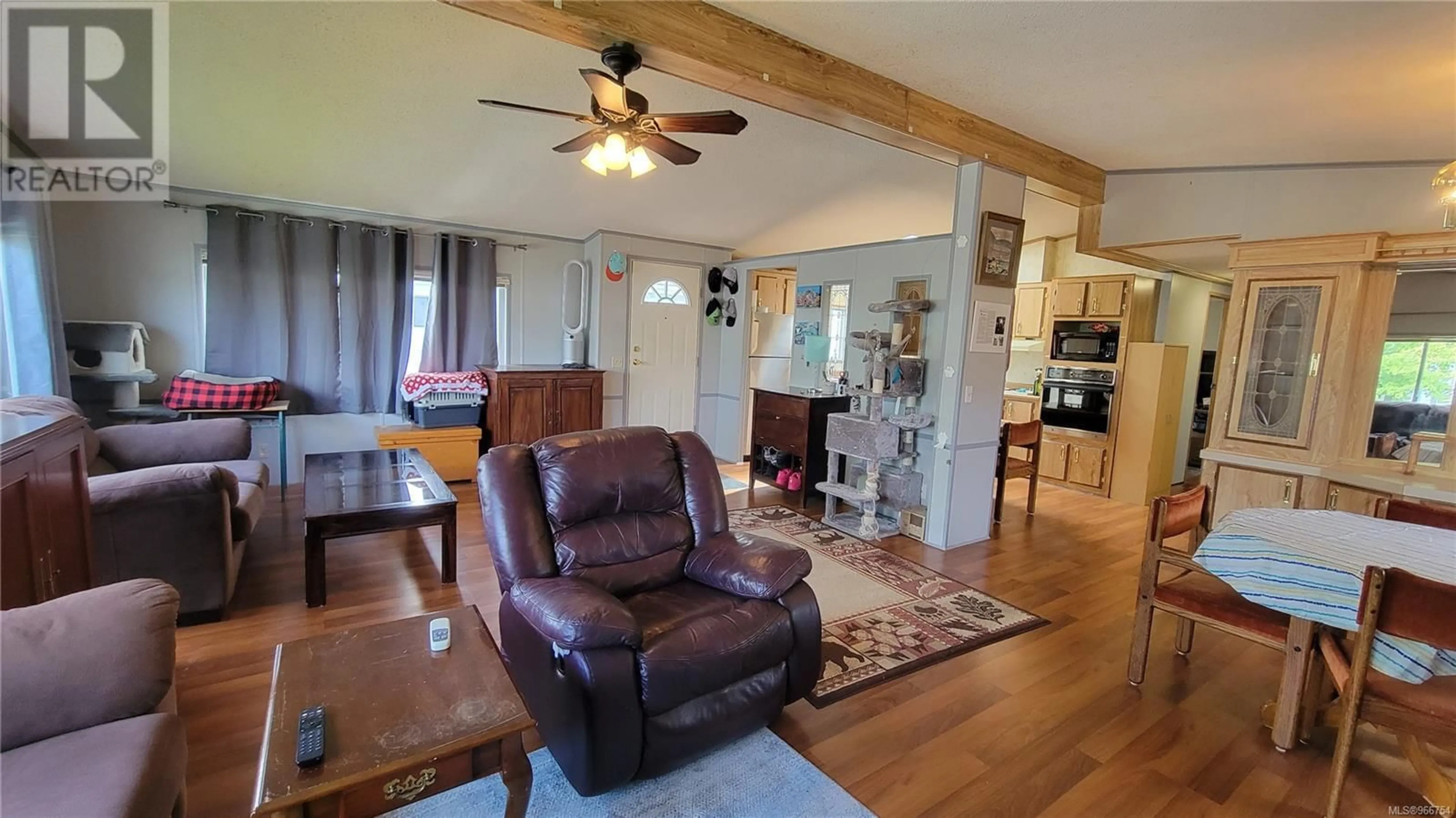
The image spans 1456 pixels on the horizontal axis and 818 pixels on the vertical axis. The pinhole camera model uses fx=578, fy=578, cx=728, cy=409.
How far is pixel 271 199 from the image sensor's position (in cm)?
469

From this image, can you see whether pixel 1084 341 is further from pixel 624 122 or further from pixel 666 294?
pixel 624 122

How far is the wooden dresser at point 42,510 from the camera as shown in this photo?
1.67 m

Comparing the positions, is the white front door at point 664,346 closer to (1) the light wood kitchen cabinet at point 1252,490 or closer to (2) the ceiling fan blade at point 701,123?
(2) the ceiling fan blade at point 701,123

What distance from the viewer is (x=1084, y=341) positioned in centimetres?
566

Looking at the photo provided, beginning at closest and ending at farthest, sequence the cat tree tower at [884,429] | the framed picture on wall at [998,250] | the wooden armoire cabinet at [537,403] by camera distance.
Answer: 1. the framed picture on wall at [998,250]
2. the cat tree tower at [884,429]
3. the wooden armoire cabinet at [537,403]

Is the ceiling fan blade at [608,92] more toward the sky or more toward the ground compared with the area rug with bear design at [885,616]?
more toward the sky

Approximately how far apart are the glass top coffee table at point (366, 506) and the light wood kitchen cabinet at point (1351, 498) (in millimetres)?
4928

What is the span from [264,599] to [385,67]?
2.80 m

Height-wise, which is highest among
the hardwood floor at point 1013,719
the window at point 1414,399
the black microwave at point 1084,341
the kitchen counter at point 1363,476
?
the black microwave at point 1084,341

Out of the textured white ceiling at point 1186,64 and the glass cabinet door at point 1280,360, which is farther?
the glass cabinet door at point 1280,360

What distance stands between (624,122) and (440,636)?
2.14 metres

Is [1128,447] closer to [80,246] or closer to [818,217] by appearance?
[818,217]

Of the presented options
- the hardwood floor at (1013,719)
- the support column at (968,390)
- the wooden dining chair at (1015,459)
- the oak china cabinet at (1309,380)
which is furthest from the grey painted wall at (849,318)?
the oak china cabinet at (1309,380)

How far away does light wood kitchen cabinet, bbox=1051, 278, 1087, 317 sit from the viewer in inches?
222
